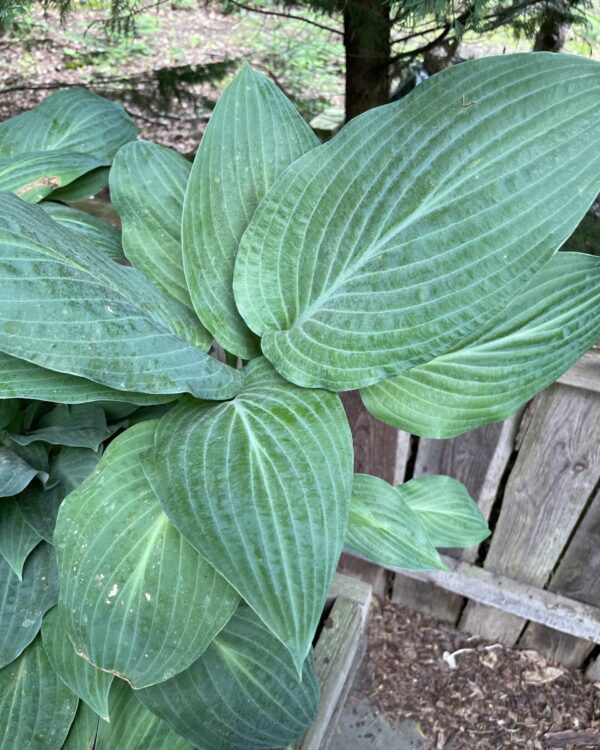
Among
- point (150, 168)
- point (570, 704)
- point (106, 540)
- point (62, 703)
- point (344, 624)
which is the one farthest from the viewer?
point (570, 704)

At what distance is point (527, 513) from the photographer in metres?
1.51

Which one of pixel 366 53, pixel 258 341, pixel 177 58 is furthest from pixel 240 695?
pixel 177 58

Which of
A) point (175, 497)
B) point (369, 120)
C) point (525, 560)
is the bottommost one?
point (525, 560)

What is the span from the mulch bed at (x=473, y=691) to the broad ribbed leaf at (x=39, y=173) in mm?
1508

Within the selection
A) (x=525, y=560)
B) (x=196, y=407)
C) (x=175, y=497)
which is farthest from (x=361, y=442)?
(x=175, y=497)

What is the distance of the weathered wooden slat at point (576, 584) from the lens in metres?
1.48

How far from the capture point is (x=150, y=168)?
2.89 feet

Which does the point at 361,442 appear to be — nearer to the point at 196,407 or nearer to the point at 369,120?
the point at 196,407

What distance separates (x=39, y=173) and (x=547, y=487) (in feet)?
4.04

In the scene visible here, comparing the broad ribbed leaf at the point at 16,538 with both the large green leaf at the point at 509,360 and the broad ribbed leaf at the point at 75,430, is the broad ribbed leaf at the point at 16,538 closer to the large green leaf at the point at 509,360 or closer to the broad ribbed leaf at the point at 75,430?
the broad ribbed leaf at the point at 75,430

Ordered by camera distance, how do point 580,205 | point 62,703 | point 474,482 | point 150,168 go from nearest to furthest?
point 580,205 < point 150,168 < point 62,703 < point 474,482

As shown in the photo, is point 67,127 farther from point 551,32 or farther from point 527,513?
point 527,513

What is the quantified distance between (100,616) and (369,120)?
64 cm

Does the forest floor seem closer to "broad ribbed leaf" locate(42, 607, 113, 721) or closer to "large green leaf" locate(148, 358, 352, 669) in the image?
"large green leaf" locate(148, 358, 352, 669)
